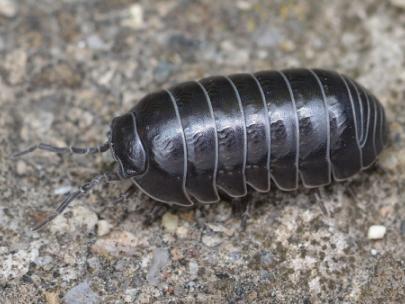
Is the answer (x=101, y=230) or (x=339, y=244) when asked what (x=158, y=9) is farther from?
(x=339, y=244)

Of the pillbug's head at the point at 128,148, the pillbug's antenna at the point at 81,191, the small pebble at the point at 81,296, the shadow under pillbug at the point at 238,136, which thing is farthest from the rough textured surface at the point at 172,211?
the pillbug's head at the point at 128,148

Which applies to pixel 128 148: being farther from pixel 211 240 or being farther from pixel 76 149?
pixel 211 240

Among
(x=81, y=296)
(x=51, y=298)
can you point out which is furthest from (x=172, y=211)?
(x=51, y=298)

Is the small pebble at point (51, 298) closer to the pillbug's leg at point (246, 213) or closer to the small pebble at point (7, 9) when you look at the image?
the pillbug's leg at point (246, 213)

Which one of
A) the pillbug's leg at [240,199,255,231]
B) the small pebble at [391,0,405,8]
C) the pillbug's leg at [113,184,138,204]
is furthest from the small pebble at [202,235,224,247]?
the small pebble at [391,0,405,8]

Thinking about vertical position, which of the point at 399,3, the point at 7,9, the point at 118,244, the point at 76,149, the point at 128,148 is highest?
the point at 7,9

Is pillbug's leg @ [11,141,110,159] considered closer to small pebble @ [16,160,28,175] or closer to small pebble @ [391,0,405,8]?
small pebble @ [16,160,28,175]
